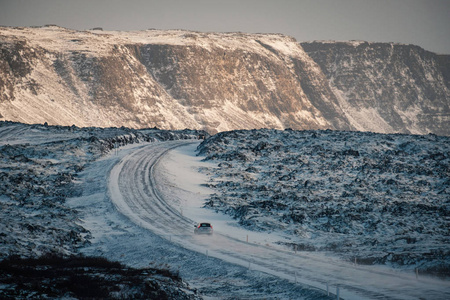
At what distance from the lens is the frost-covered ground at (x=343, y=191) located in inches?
1615

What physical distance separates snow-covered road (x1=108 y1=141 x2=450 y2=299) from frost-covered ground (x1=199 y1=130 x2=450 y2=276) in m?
2.40

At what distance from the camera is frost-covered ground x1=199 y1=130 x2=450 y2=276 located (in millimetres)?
41031

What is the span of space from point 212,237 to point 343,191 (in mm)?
23552

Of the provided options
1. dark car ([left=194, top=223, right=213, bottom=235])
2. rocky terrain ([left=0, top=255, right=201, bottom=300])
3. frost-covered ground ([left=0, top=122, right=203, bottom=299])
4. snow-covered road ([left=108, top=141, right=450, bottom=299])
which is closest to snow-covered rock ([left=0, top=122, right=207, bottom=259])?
frost-covered ground ([left=0, top=122, right=203, bottom=299])

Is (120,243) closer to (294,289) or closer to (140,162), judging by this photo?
(294,289)

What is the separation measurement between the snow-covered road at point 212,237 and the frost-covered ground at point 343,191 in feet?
7.88

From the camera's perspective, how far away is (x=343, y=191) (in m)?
61.6

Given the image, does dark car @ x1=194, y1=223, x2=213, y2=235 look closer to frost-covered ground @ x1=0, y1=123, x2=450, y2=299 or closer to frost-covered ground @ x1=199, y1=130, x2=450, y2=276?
frost-covered ground @ x1=0, y1=123, x2=450, y2=299

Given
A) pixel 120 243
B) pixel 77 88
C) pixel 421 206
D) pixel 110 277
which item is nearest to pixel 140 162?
pixel 120 243

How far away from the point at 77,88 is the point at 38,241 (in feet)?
528

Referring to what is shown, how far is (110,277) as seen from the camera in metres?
27.3

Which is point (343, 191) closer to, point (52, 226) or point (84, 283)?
point (52, 226)

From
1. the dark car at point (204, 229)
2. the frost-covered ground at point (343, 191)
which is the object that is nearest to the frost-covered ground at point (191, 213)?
the frost-covered ground at point (343, 191)

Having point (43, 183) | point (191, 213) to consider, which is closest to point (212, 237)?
point (191, 213)
